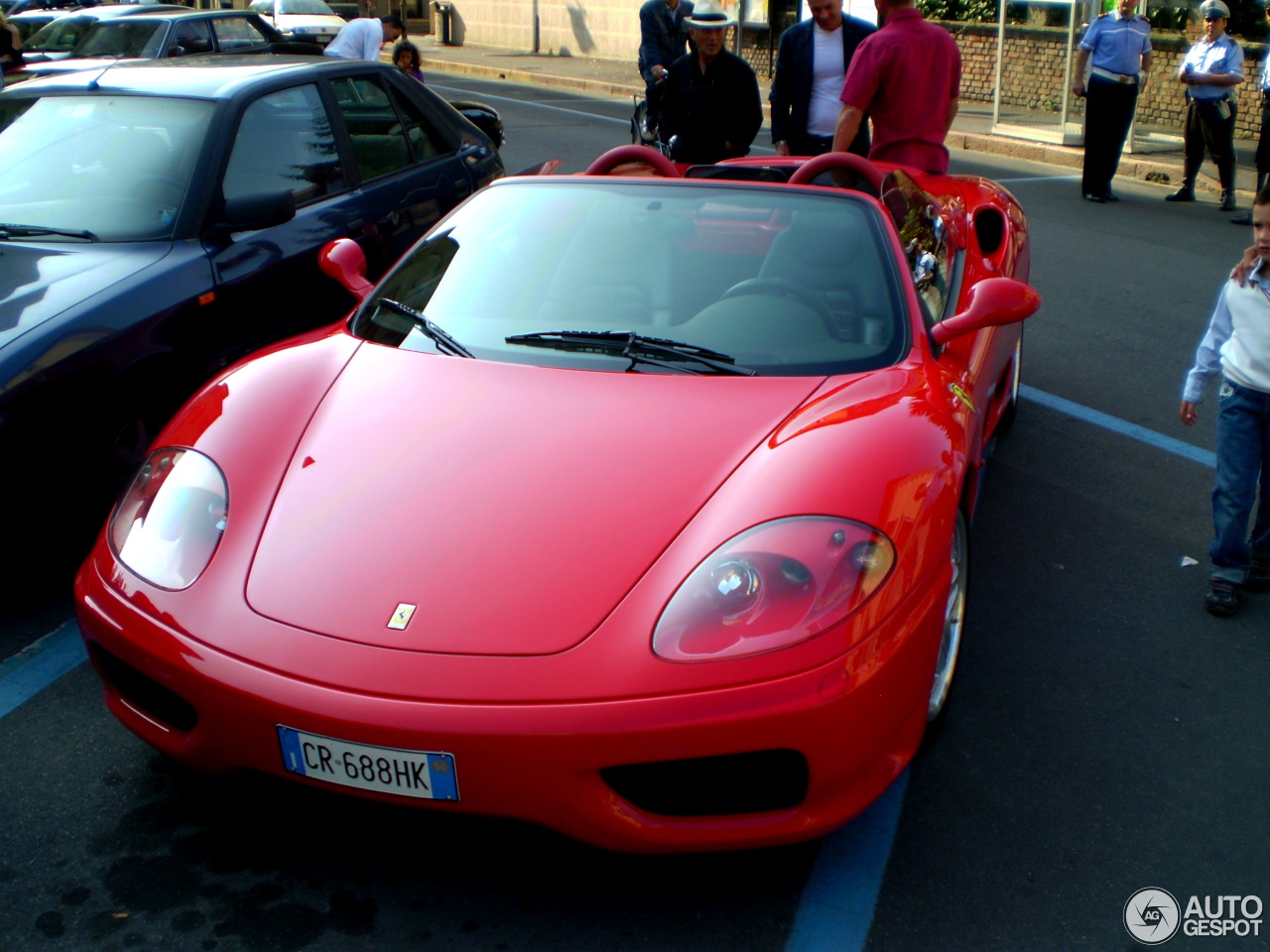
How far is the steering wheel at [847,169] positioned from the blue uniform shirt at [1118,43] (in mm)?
8246

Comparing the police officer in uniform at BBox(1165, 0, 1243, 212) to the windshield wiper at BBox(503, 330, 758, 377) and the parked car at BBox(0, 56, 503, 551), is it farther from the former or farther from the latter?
the windshield wiper at BBox(503, 330, 758, 377)

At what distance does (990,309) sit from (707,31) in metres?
4.10

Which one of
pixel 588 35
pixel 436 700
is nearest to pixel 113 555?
pixel 436 700

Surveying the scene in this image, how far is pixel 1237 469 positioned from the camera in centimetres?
370

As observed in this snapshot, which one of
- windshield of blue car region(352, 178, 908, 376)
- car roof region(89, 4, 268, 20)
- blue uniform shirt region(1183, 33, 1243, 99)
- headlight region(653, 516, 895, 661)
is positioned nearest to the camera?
headlight region(653, 516, 895, 661)

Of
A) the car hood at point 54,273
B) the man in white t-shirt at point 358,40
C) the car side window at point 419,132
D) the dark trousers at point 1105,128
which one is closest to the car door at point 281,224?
the car hood at point 54,273

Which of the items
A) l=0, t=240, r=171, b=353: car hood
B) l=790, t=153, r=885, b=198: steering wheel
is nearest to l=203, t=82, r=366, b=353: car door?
l=0, t=240, r=171, b=353: car hood

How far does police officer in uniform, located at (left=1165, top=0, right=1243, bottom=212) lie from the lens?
10266 mm

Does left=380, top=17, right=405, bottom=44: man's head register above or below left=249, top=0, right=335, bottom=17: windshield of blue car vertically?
below

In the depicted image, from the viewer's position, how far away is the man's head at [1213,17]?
10.2 metres

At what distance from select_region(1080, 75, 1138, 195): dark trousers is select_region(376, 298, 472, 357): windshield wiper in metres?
9.38

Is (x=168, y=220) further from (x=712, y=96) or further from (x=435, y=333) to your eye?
(x=712, y=96)

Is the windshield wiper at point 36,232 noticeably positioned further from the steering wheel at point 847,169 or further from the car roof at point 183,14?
the car roof at point 183,14

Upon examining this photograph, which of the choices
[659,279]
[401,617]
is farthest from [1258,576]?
[401,617]
